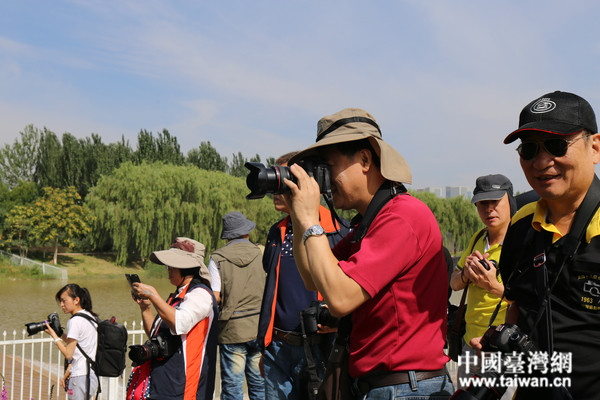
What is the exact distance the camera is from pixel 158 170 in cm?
3744

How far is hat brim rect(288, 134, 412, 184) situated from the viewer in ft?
7.37

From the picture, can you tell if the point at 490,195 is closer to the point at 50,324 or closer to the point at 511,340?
the point at 511,340

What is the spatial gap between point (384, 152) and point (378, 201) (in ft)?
0.62

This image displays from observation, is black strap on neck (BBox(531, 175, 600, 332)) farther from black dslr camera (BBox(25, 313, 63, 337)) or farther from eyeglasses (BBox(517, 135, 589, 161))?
black dslr camera (BBox(25, 313, 63, 337))

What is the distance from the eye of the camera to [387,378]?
2148mm

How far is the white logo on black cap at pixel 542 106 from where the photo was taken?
2.03 m

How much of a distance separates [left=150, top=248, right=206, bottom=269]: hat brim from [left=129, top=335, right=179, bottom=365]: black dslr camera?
1.67 ft

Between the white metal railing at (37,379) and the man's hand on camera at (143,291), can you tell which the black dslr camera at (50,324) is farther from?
the man's hand on camera at (143,291)

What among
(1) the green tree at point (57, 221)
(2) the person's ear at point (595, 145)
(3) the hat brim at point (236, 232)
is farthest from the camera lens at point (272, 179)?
(1) the green tree at point (57, 221)

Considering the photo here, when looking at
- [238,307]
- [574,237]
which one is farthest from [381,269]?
[238,307]

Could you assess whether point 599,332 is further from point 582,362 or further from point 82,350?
point 82,350

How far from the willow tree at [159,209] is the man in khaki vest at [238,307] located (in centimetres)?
2801

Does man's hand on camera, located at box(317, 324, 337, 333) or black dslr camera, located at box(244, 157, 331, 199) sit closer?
black dslr camera, located at box(244, 157, 331, 199)

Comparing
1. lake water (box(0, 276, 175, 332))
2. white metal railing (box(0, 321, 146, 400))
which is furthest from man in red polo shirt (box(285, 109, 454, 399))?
lake water (box(0, 276, 175, 332))
